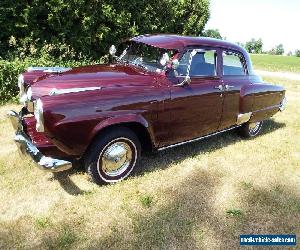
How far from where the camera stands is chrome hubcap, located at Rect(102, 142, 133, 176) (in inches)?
190

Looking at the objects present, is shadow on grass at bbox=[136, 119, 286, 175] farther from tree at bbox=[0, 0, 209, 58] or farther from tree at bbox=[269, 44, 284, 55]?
tree at bbox=[269, 44, 284, 55]

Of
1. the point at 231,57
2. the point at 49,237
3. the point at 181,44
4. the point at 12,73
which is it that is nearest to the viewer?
the point at 49,237

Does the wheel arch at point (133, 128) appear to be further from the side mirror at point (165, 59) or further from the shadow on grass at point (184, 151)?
the side mirror at point (165, 59)

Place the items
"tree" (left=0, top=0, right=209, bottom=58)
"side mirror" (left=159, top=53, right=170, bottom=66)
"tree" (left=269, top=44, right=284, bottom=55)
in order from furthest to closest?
1. "tree" (left=269, top=44, right=284, bottom=55)
2. "tree" (left=0, top=0, right=209, bottom=58)
3. "side mirror" (left=159, top=53, right=170, bottom=66)

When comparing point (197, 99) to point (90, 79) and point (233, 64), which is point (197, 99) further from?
point (90, 79)

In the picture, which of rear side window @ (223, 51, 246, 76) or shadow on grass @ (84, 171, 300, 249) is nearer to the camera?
shadow on grass @ (84, 171, 300, 249)

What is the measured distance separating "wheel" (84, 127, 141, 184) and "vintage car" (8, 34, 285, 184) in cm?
1

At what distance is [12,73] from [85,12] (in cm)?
250

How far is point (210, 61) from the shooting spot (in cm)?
596

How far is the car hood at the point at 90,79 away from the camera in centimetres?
481

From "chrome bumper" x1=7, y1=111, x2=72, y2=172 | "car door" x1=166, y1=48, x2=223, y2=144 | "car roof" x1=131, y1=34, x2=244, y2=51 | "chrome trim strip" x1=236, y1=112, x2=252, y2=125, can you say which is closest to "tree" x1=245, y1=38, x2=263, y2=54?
"chrome trim strip" x1=236, y1=112, x2=252, y2=125

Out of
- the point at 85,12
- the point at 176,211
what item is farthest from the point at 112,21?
the point at 176,211

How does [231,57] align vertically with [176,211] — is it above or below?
above

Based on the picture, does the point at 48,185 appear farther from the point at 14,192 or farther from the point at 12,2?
the point at 12,2
